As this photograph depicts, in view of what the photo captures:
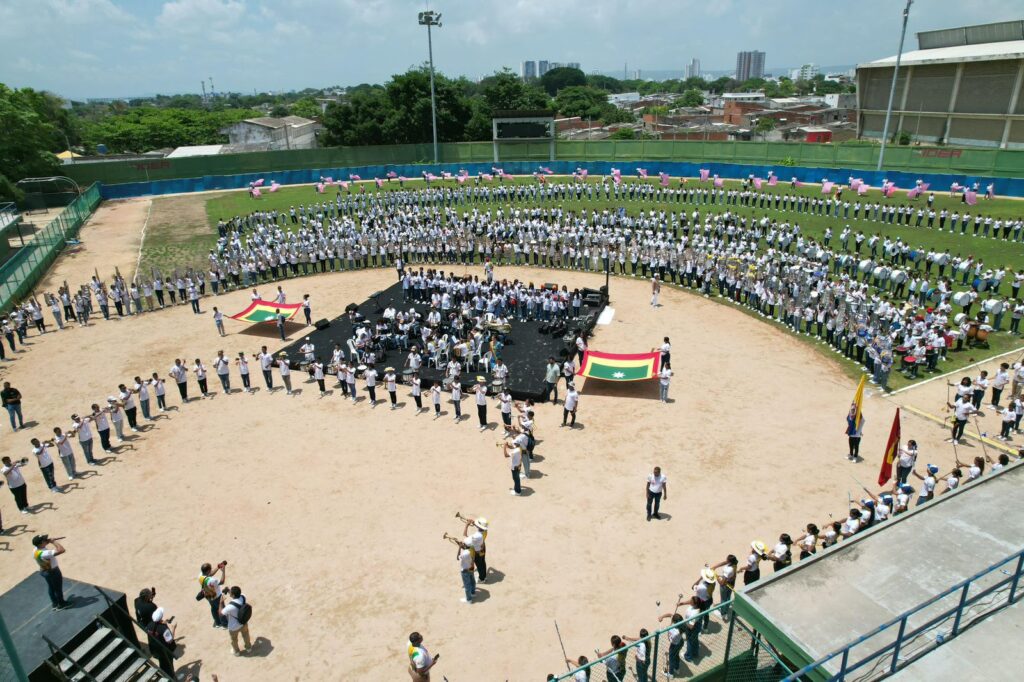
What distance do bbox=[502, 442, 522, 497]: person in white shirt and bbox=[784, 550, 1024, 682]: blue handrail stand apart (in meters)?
7.98

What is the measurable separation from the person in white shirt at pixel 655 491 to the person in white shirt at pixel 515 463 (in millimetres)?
2978

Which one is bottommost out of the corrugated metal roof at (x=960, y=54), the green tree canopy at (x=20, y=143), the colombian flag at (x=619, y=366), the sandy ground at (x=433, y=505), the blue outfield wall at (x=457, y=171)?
the sandy ground at (x=433, y=505)

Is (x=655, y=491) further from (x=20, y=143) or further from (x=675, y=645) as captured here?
(x=20, y=143)

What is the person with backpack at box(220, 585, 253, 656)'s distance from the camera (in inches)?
424

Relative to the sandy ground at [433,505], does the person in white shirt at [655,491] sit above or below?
above

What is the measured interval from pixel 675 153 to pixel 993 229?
30.4 meters

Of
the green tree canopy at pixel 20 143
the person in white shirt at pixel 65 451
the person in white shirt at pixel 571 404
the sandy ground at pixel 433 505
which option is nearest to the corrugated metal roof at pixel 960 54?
the sandy ground at pixel 433 505

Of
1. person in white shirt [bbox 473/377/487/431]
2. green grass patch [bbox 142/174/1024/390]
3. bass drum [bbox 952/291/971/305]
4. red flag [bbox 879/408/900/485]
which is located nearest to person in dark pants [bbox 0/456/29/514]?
person in white shirt [bbox 473/377/487/431]

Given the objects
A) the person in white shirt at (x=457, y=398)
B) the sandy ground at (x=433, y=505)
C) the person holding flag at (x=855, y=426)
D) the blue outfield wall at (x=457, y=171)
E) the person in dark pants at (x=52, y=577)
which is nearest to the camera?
the person in dark pants at (x=52, y=577)

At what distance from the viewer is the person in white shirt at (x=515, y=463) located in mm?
14680

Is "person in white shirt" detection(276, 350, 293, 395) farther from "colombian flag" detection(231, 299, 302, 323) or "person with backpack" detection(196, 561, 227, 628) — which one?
"person with backpack" detection(196, 561, 227, 628)

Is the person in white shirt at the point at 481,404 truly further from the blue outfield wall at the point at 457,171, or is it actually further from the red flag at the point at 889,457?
the blue outfield wall at the point at 457,171

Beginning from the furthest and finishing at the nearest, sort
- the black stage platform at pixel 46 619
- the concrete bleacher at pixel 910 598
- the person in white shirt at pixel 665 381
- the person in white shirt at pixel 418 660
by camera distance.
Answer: the person in white shirt at pixel 665 381 → the black stage platform at pixel 46 619 → the person in white shirt at pixel 418 660 → the concrete bleacher at pixel 910 598

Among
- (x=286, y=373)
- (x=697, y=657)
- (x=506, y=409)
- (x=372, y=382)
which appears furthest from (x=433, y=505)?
(x=286, y=373)
